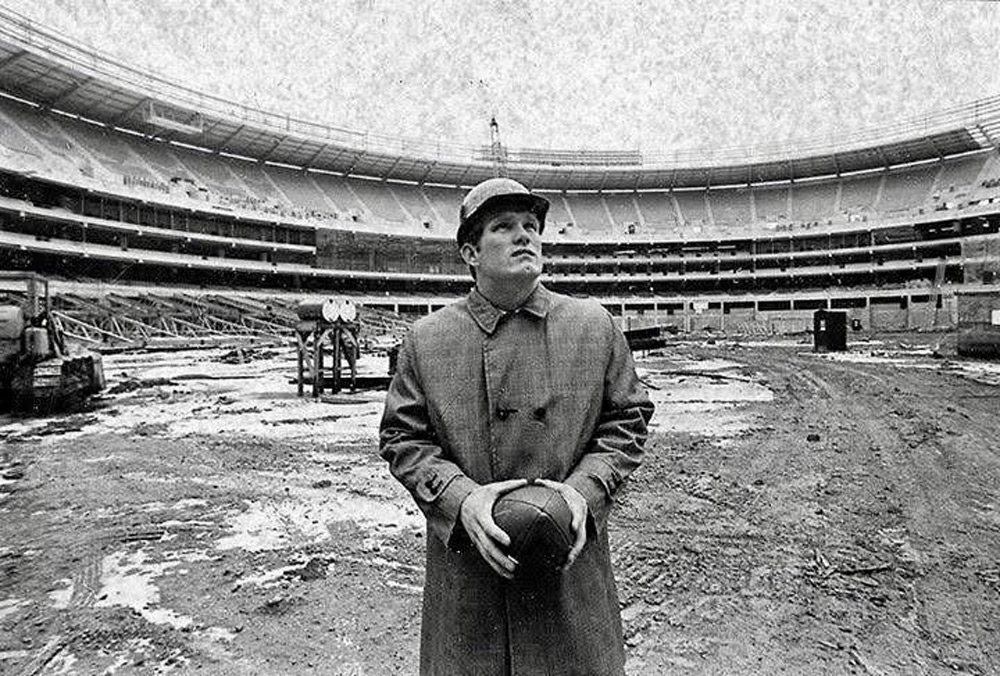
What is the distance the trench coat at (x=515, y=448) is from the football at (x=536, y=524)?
0.47ft

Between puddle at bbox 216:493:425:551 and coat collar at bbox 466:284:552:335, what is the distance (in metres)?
3.45

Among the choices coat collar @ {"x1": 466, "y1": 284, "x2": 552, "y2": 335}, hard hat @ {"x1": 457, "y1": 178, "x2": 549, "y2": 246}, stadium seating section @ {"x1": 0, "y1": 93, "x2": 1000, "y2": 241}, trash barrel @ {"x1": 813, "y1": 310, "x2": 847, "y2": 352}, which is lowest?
trash barrel @ {"x1": 813, "y1": 310, "x2": 847, "y2": 352}

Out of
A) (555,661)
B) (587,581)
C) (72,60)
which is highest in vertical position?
(72,60)

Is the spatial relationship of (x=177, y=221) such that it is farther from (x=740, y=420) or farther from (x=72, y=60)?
(x=740, y=420)

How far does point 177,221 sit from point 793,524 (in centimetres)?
4899

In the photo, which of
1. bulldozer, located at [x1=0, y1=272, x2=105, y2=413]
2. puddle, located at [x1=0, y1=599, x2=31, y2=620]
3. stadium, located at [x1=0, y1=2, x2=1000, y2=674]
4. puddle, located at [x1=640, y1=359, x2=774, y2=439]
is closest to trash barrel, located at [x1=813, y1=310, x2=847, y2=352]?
stadium, located at [x1=0, y1=2, x2=1000, y2=674]

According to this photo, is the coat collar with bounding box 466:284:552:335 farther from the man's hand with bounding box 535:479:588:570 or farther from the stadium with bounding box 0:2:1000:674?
the stadium with bounding box 0:2:1000:674

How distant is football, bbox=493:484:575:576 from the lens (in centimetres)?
142

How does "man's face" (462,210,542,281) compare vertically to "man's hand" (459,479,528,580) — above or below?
above

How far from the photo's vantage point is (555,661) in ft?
5.39

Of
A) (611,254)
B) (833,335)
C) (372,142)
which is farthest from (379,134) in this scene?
(833,335)

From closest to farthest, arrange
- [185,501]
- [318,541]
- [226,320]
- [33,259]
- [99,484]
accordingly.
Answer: [318,541]
[185,501]
[99,484]
[226,320]
[33,259]

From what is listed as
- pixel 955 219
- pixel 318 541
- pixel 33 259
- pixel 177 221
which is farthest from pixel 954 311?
pixel 33 259

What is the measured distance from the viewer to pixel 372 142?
58.7m
